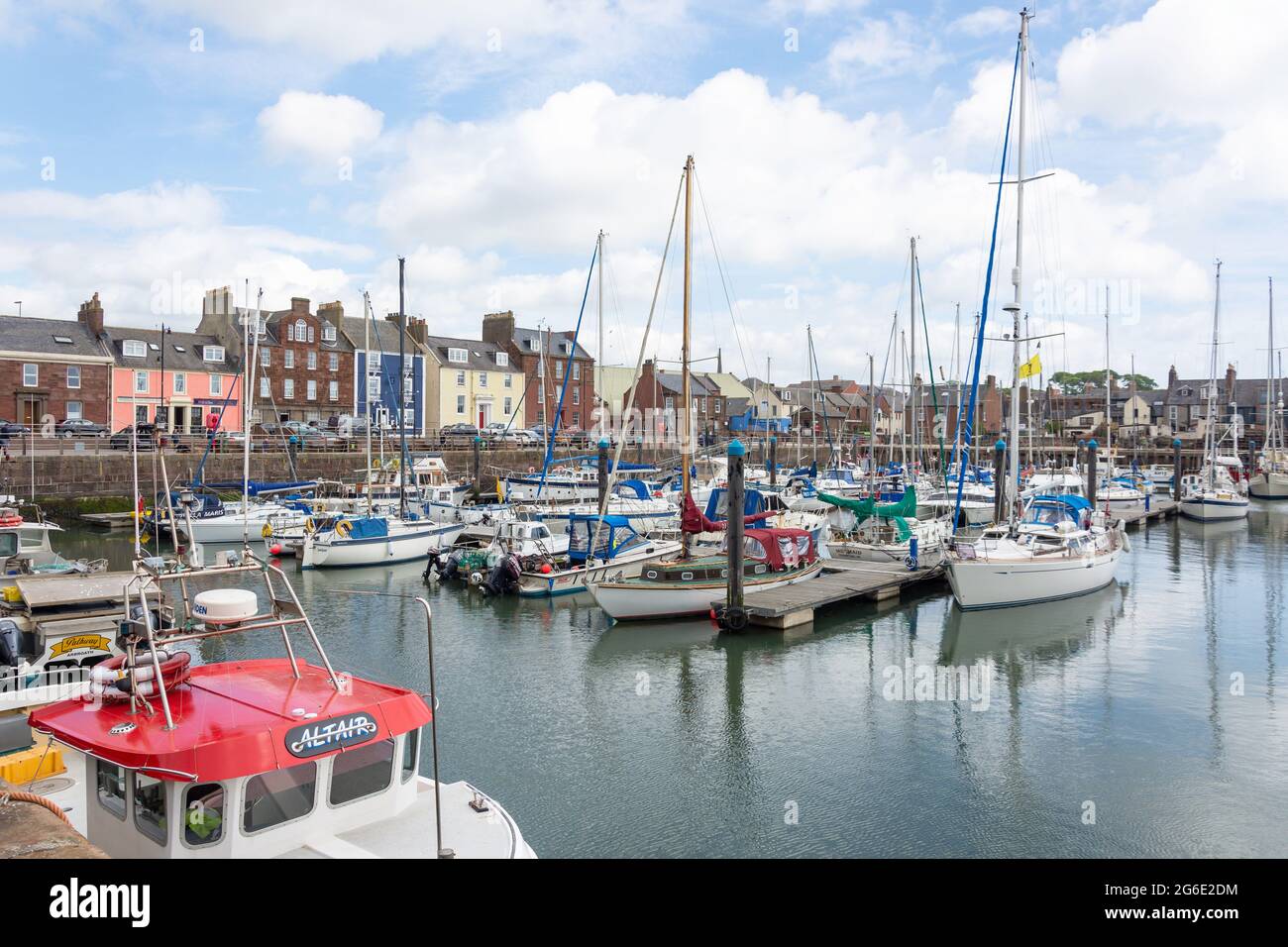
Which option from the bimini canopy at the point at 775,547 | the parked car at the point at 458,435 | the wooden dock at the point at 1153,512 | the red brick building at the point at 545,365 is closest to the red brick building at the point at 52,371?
the parked car at the point at 458,435

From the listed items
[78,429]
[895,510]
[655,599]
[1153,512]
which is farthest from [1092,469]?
Result: [78,429]

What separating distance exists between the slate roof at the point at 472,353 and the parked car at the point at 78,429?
27061 millimetres

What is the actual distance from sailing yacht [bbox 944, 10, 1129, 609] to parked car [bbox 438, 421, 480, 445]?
46018mm

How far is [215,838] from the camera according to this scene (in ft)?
26.5

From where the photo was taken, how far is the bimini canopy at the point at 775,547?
29.5 metres

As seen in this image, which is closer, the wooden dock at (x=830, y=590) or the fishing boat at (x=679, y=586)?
the wooden dock at (x=830, y=590)

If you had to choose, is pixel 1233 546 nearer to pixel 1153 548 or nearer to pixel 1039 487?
pixel 1153 548

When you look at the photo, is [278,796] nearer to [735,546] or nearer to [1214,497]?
[735,546]

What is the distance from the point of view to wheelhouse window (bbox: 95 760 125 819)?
8336 millimetres

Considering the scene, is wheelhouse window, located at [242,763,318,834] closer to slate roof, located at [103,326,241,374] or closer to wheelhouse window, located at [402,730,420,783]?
wheelhouse window, located at [402,730,420,783]

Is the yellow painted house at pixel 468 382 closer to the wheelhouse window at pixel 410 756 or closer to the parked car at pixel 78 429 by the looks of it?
the parked car at pixel 78 429

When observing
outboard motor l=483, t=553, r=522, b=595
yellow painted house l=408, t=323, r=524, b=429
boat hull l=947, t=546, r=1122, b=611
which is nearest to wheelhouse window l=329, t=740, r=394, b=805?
outboard motor l=483, t=553, r=522, b=595
